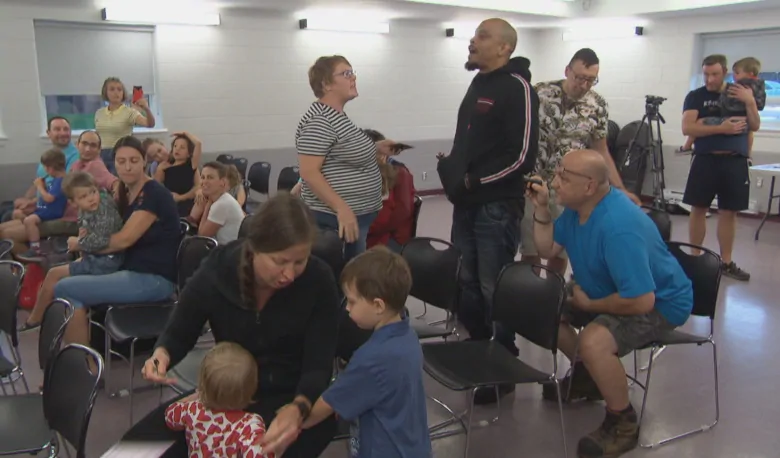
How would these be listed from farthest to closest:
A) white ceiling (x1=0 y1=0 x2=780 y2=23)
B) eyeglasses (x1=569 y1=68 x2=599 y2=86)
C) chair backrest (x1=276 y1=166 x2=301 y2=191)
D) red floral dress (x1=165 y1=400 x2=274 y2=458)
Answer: white ceiling (x1=0 y1=0 x2=780 y2=23) < chair backrest (x1=276 y1=166 x2=301 y2=191) < eyeglasses (x1=569 y1=68 x2=599 y2=86) < red floral dress (x1=165 y1=400 x2=274 y2=458)

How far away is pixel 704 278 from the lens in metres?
2.68

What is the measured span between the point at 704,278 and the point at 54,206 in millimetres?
3907

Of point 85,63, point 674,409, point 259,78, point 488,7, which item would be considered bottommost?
point 674,409

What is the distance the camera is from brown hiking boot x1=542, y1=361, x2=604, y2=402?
2.84 meters

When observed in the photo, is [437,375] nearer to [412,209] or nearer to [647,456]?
[647,456]

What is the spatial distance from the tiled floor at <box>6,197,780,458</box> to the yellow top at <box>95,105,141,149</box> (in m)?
2.43

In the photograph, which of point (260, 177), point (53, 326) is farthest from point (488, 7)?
point (53, 326)

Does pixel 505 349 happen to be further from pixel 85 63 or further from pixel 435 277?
pixel 85 63

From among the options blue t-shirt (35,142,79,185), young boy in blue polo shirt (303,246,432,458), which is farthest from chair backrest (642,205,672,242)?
blue t-shirt (35,142,79,185)

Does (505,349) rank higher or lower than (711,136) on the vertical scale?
lower

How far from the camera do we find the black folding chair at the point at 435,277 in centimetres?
270

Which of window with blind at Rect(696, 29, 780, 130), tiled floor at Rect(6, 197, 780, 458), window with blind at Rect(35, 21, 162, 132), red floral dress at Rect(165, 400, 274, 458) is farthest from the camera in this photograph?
window with blind at Rect(696, 29, 780, 130)

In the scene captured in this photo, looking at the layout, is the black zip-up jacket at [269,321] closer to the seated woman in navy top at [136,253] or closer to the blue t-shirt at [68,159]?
the seated woman in navy top at [136,253]

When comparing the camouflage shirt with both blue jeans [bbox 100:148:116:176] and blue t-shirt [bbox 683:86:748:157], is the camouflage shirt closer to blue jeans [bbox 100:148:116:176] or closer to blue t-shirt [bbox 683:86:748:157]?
blue t-shirt [bbox 683:86:748:157]
